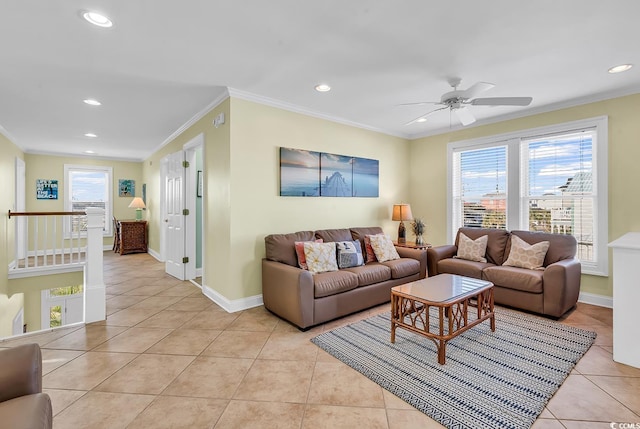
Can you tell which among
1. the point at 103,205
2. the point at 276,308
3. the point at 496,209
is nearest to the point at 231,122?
the point at 276,308

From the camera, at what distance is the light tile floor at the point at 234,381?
1.74m

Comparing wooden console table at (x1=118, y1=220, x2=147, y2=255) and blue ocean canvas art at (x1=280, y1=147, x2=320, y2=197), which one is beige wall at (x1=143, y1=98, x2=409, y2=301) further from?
wooden console table at (x1=118, y1=220, x2=147, y2=255)

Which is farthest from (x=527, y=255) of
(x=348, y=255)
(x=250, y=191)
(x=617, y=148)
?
(x=250, y=191)

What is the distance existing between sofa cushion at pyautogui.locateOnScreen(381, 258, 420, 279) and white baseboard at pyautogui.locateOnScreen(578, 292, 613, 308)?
200 centimetres

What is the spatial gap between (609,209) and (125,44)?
5.28 metres

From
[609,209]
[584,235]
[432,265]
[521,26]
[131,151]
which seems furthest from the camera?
[131,151]

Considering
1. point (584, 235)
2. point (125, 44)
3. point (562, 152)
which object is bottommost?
point (584, 235)

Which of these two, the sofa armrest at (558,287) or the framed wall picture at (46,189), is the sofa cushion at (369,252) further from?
the framed wall picture at (46,189)

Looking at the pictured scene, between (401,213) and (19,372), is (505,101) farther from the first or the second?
(19,372)

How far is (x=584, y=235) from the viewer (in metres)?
3.78

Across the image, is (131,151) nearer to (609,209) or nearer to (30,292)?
(30,292)

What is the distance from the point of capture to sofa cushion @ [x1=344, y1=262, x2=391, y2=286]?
3381mm

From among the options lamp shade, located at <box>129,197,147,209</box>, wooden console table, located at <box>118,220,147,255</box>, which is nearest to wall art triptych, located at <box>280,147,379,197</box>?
lamp shade, located at <box>129,197,147,209</box>

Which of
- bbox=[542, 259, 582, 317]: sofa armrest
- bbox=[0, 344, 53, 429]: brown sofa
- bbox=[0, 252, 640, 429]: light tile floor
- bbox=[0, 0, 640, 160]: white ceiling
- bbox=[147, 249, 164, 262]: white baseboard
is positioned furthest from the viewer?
bbox=[147, 249, 164, 262]: white baseboard
